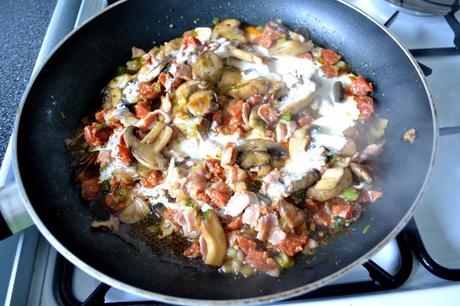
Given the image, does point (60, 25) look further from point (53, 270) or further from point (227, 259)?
point (227, 259)

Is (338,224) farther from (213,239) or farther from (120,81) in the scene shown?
(120,81)

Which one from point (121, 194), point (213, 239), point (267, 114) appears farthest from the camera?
point (267, 114)

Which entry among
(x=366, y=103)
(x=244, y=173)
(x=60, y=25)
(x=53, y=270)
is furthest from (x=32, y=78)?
(x=366, y=103)

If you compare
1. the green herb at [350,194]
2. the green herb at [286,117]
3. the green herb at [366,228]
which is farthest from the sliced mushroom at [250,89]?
the green herb at [366,228]

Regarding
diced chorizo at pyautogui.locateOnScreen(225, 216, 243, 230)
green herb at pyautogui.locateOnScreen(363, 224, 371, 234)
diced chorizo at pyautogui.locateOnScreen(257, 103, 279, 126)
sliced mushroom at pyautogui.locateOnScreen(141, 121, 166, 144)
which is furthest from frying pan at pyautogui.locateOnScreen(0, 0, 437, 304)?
diced chorizo at pyautogui.locateOnScreen(257, 103, 279, 126)

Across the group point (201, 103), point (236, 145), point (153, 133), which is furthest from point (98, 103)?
point (236, 145)

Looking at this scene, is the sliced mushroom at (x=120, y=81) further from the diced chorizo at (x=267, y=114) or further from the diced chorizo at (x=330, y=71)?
the diced chorizo at (x=330, y=71)
